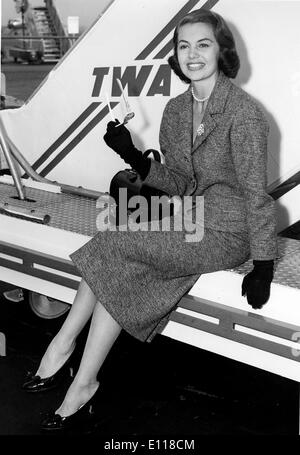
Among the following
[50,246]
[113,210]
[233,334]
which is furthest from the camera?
[113,210]

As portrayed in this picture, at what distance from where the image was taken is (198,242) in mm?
2199

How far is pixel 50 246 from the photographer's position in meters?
2.59

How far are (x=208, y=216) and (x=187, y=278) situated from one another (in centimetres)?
22

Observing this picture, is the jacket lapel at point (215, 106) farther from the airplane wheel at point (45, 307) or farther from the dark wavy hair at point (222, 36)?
the airplane wheel at point (45, 307)

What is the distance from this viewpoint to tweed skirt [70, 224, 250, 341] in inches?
85.1

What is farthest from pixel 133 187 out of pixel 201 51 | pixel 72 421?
pixel 72 421

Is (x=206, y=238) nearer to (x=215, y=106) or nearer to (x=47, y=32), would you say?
(x=215, y=106)

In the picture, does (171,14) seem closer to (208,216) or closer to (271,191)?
(271,191)

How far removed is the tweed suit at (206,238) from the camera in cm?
209

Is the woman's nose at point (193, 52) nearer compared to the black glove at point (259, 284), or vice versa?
the black glove at point (259, 284)

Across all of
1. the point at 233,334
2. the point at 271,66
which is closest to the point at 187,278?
the point at 233,334

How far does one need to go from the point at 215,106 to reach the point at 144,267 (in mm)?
550

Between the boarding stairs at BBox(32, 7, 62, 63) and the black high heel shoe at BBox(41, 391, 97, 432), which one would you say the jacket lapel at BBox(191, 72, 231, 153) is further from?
the boarding stairs at BBox(32, 7, 62, 63)
